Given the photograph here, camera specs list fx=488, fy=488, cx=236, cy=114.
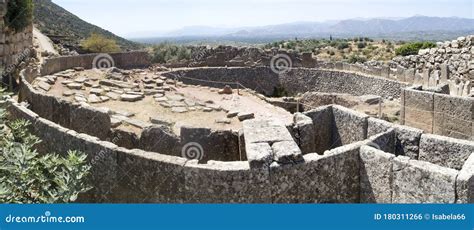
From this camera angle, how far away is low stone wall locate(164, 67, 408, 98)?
2995cm

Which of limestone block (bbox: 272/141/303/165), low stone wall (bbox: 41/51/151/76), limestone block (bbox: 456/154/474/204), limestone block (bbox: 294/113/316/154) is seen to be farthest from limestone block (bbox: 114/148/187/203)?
low stone wall (bbox: 41/51/151/76)

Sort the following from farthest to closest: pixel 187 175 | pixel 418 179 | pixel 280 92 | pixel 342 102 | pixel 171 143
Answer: pixel 280 92
pixel 342 102
pixel 171 143
pixel 187 175
pixel 418 179

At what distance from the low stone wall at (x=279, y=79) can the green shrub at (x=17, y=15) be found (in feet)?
29.0

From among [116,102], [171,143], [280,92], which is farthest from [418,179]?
[280,92]

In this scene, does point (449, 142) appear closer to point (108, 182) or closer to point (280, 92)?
point (108, 182)

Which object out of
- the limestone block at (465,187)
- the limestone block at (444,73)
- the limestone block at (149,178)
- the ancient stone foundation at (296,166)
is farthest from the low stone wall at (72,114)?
the limestone block at (444,73)

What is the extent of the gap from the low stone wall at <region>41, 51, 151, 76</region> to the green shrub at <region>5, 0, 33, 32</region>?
156 inches

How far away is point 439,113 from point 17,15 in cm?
2409

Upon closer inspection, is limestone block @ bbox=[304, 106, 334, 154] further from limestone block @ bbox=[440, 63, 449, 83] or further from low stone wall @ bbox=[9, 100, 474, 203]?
limestone block @ bbox=[440, 63, 449, 83]

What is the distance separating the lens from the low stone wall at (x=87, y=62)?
2430cm

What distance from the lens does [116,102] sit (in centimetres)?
1845

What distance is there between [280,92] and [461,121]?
20012 mm

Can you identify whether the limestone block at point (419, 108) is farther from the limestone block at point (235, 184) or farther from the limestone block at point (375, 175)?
the limestone block at point (235, 184)

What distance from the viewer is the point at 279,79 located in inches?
1277
